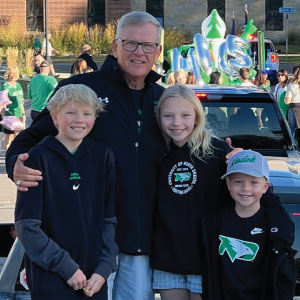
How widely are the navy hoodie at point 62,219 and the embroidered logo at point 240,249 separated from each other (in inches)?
20.9

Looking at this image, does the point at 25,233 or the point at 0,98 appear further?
the point at 0,98

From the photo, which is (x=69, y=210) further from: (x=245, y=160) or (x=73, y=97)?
(x=245, y=160)

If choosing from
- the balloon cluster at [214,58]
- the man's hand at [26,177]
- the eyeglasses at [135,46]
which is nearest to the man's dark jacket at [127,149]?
the eyeglasses at [135,46]

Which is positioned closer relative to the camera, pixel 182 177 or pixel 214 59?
pixel 182 177

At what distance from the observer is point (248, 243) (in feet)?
11.4

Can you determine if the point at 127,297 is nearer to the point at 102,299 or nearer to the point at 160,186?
the point at 102,299

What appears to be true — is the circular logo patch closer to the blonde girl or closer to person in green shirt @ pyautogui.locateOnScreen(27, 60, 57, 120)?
the blonde girl

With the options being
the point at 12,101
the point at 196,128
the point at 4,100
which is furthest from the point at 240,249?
the point at 12,101

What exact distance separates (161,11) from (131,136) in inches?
2013

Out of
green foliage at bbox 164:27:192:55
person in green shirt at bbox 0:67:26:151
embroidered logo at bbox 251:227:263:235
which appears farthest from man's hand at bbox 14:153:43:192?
green foliage at bbox 164:27:192:55

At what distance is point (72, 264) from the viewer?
3.31 meters

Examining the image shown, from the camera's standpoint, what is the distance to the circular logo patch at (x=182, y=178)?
358 cm

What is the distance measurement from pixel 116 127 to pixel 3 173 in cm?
932

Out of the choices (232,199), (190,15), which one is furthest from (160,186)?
(190,15)
